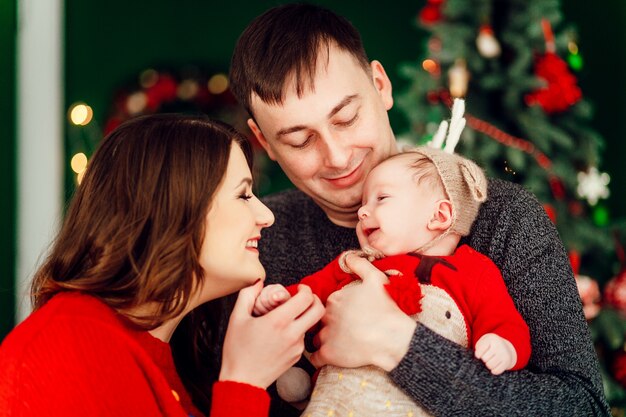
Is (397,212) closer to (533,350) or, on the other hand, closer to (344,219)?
(344,219)

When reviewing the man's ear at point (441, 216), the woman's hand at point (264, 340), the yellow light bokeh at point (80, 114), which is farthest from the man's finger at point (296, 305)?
the yellow light bokeh at point (80, 114)

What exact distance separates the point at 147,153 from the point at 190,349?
564 millimetres

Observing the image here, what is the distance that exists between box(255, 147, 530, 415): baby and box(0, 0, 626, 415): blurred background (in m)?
0.98

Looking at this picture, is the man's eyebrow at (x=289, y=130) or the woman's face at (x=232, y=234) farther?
the man's eyebrow at (x=289, y=130)

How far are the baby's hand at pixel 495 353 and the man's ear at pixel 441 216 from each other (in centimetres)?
31

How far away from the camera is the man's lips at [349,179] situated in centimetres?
193

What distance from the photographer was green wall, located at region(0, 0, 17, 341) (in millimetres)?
3889

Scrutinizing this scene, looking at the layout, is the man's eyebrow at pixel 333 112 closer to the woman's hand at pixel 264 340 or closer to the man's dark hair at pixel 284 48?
the man's dark hair at pixel 284 48

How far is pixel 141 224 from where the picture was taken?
4.88ft

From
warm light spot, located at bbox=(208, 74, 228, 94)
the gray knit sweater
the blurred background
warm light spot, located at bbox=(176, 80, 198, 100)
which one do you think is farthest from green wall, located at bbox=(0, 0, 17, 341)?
the gray knit sweater

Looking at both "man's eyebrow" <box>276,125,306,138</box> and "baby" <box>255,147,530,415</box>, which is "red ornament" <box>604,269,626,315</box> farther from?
"man's eyebrow" <box>276,125,306,138</box>

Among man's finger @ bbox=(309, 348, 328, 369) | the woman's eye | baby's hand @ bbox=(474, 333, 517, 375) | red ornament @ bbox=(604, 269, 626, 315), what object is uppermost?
the woman's eye

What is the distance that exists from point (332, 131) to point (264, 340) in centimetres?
61

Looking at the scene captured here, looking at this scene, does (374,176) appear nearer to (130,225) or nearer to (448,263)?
(448,263)
